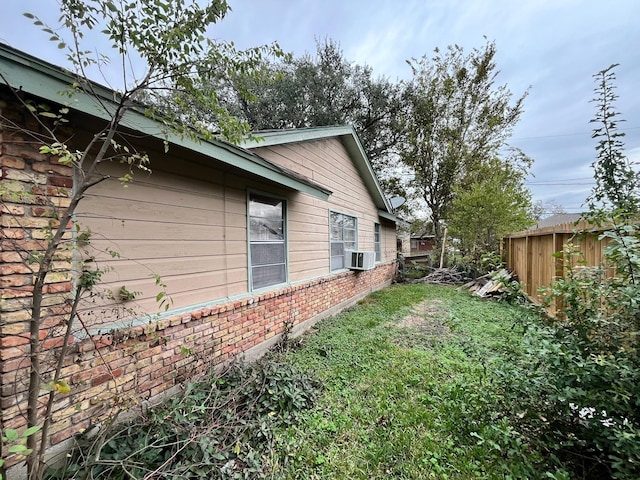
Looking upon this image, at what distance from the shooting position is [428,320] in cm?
625

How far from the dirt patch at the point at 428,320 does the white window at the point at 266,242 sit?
2.93 meters

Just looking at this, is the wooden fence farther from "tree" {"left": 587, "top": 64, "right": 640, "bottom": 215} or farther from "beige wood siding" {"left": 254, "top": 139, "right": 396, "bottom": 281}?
"beige wood siding" {"left": 254, "top": 139, "right": 396, "bottom": 281}

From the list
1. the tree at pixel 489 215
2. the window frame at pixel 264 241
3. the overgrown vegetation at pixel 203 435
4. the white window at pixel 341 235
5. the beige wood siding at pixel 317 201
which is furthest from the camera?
the tree at pixel 489 215

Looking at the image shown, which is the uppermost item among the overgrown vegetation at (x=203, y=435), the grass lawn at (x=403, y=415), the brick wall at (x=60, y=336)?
the brick wall at (x=60, y=336)

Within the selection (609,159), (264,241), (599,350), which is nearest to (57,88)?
(264,241)

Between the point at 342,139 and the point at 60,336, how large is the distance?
7.24 metres

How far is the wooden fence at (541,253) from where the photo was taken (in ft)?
15.0

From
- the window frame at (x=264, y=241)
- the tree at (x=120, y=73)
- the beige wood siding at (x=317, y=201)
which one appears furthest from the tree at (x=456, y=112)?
the tree at (x=120, y=73)

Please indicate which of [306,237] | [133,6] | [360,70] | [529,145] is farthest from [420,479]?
[529,145]

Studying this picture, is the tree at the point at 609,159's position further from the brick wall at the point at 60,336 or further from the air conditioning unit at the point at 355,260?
the air conditioning unit at the point at 355,260

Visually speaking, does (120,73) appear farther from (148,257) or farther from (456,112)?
(456,112)

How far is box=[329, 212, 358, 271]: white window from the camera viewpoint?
7148 mm

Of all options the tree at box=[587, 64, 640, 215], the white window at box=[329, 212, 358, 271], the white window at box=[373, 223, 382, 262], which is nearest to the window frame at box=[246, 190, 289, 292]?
the white window at box=[329, 212, 358, 271]

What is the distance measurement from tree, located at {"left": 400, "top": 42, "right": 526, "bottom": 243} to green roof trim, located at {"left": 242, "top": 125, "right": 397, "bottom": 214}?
724 cm
